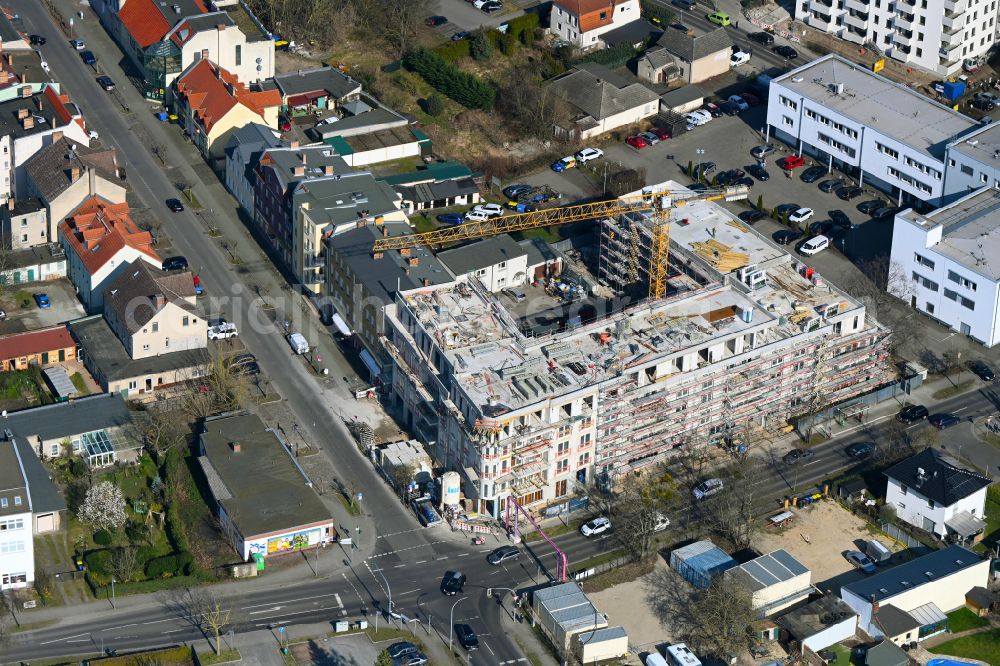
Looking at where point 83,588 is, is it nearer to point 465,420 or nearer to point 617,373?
point 465,420

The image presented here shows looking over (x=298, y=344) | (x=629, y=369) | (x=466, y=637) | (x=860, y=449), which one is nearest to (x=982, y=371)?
(x=860, y=449)

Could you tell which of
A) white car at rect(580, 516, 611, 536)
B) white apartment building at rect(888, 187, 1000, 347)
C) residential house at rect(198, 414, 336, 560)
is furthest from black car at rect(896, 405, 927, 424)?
residential house at rect(198, 414, 336, 560)

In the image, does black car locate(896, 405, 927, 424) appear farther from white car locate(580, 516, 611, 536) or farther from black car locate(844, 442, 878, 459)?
white car locate(580, 516, 611, 536)

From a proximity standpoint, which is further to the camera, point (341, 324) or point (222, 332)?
point (341, 324)

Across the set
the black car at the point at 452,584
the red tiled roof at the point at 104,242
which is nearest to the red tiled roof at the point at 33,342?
the red tiled roof at the point at 104,242

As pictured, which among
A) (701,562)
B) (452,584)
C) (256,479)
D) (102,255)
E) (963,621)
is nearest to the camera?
(963,621)

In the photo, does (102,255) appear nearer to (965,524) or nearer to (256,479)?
(256,479)
